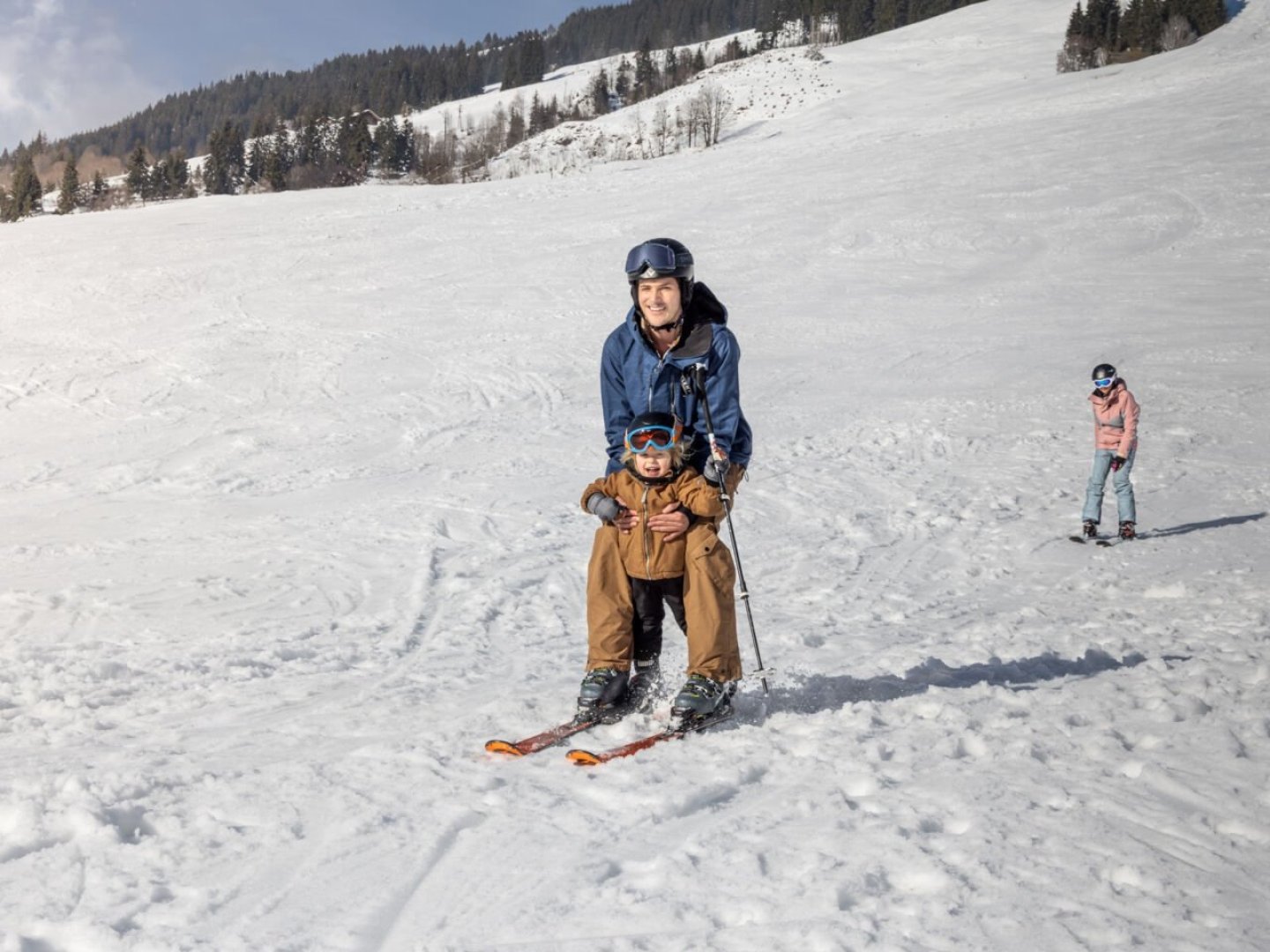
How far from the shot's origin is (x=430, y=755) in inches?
148

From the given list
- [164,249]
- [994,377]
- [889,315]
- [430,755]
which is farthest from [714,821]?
[164,249]

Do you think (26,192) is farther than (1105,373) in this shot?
Yes

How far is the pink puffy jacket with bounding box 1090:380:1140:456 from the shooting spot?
9.16 metres

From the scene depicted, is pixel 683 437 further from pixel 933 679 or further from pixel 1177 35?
pixel 1177 35

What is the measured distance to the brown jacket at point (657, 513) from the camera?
13.1 feet

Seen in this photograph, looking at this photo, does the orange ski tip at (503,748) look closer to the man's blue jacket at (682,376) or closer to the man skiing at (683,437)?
the man skiing at (683,437)

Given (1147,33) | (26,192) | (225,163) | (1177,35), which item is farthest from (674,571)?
(225,163)

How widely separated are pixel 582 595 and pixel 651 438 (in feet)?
11.7

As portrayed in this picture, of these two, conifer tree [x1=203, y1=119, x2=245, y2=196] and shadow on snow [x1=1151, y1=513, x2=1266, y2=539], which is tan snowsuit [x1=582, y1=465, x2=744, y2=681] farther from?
conifer tree [x1=203, y1=119, x2=245, y2=196]

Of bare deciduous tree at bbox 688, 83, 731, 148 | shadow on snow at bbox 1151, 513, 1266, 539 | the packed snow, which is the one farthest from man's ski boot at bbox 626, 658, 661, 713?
bare deciduous tree at bbox 688, 83, 731, 148

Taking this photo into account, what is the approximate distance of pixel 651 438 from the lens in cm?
398

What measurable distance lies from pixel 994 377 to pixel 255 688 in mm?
Result: 12672

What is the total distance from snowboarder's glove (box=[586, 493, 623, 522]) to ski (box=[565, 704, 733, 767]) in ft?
3.00

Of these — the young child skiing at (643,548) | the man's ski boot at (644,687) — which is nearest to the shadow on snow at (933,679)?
the man's ski boot at (644,687)
